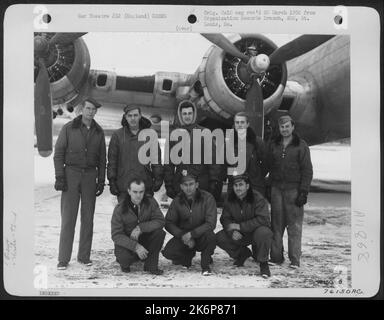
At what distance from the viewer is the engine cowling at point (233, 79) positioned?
62.7 inches

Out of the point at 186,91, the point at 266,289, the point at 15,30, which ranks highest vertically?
the point at 15,30

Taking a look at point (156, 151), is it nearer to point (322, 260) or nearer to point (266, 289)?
point (266, 289)

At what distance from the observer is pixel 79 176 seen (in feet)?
5.08

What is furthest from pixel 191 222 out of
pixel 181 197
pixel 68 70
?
pixel 68 70

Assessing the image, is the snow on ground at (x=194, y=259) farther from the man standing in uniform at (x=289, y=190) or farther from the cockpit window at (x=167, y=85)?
the cockpit window at (x=167, y=85)

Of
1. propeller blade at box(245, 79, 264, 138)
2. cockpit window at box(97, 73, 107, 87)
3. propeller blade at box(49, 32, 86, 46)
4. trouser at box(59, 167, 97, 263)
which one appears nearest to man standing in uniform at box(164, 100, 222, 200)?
propeller blade at box(245, 79, 264, 138)

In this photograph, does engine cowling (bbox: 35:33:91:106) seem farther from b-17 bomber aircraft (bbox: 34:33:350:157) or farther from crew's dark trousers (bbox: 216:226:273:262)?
crew's dark trousers (bbox: 216:226:273:262)

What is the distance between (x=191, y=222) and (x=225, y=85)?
68cm

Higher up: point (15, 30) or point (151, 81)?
point (15, 30)

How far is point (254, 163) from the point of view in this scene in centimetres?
158

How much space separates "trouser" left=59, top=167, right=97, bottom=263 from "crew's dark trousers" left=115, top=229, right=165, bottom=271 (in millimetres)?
152
